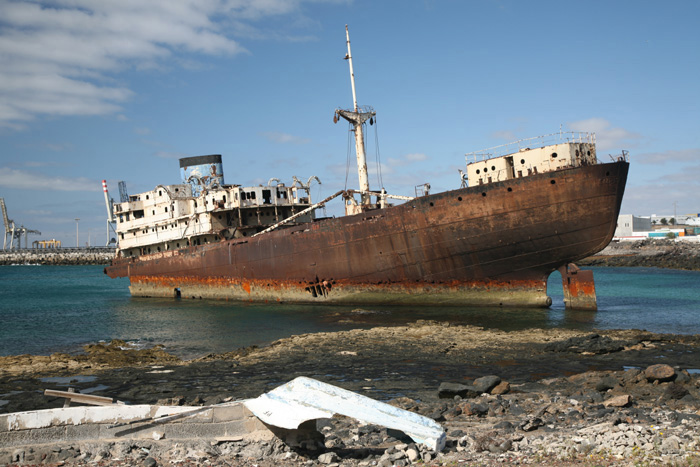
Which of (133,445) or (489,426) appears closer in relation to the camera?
(133,445)

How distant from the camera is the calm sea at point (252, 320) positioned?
611 inches

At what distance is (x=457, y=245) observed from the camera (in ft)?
62.7

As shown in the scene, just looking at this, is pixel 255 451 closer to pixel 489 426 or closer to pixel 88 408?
pixel 88 408

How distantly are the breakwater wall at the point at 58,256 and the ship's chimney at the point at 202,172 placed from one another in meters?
63.0

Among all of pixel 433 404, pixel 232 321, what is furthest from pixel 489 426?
pixel 232 321

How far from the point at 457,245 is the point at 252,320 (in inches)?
304

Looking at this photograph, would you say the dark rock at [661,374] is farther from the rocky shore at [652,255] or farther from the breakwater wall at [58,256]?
the breakwater wall at [58,256]

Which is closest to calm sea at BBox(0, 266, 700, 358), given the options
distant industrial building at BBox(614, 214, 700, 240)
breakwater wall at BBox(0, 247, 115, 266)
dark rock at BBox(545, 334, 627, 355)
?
dark rock at BBox(545, 334, 627, 355)

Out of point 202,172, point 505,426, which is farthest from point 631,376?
point 202,172

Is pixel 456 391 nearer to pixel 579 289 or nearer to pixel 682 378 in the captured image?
pixel 682 378

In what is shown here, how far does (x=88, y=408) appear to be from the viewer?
5.64 m

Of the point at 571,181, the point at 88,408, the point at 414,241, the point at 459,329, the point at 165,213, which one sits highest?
the point at 165,213

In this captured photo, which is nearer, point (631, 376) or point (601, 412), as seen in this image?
point (601, 412)

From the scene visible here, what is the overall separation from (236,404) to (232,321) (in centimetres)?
1393
